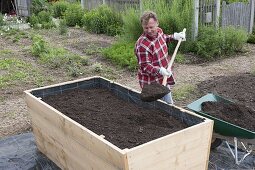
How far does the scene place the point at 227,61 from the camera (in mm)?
7625

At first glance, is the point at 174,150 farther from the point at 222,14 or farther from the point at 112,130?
the point at 222,14

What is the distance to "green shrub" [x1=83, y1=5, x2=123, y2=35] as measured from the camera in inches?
419

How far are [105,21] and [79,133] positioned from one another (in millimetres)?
8118

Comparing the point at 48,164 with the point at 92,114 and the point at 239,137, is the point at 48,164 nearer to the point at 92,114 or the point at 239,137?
the point at 92,114

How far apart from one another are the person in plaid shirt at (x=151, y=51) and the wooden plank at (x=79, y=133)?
1.05 meters

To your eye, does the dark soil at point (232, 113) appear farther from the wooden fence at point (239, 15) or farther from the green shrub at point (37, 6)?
the green shrub at point (37, 6)

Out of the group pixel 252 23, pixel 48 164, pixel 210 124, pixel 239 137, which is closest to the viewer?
pixel 210 124

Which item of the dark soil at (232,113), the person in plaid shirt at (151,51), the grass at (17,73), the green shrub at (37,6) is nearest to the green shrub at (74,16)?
the green shrub at (37,6)

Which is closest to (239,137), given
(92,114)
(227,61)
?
(92,114)

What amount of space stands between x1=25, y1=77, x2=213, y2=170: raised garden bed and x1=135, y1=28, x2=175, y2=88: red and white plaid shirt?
11.2 inches

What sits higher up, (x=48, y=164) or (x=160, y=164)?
(x=160, y=164)

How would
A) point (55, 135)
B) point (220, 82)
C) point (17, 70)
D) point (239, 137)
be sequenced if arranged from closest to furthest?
point (239, 137)
point (55, 135)
point (220, 82)
point (17, 70)

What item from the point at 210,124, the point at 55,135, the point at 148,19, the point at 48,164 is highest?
the point at 148,19

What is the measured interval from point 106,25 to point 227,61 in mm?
4438
